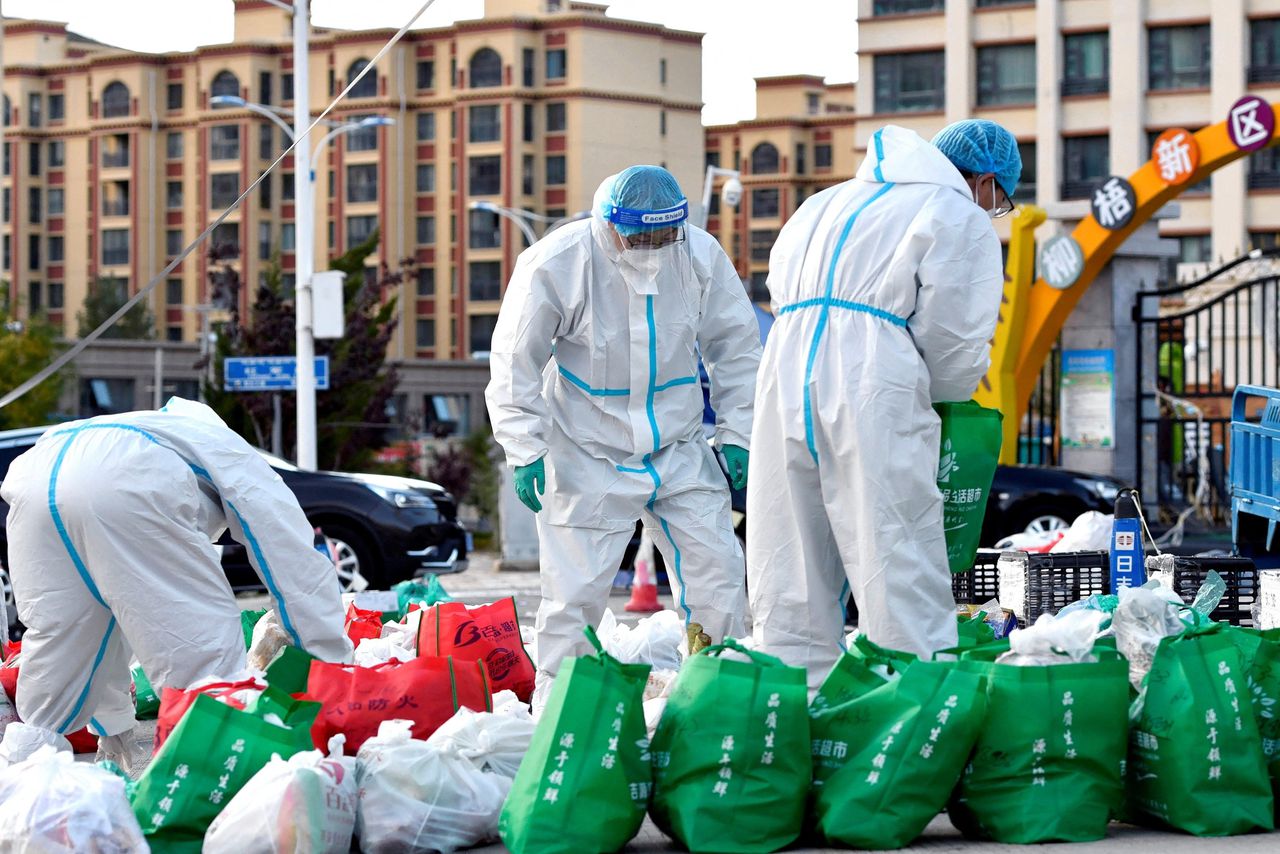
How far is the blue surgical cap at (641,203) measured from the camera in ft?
20.8

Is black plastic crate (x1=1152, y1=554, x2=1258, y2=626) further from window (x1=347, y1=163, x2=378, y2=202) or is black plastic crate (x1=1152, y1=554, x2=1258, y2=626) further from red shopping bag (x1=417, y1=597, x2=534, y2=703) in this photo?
window (x1=347, y1=163, x2=378, y2=202)

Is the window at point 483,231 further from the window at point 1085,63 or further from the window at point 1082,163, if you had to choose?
the window at point 1085,63

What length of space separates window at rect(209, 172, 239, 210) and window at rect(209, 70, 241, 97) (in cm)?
341

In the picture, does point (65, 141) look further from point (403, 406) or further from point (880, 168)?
point (880, 168)

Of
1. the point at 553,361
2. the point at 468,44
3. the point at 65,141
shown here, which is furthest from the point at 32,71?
the point at 553,361

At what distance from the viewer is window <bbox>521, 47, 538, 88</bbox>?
74.7m

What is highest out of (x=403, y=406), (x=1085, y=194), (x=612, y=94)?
(x=612, y=94)

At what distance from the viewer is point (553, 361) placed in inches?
263

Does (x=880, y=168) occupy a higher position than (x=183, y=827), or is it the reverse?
(x=880, y=168)

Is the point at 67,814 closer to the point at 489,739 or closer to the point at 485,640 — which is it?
the point at 489,739

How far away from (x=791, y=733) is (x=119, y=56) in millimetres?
81010

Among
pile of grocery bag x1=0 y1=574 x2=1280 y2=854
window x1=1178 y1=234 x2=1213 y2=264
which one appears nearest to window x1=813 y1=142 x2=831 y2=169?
window x1=1178 y1=234 x2=1213 y2=264

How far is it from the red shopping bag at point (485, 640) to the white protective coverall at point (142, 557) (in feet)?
3.59

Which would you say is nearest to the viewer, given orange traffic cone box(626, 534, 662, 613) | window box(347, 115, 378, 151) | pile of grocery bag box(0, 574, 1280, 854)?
pile of grocery bag box(0, 574, 1280, 854)
